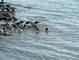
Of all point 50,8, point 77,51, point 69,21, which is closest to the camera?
point 77,51

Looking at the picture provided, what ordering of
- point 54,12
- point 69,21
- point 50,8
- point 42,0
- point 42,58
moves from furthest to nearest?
point 42,0 < point 50,8 < point 54,12 < point 69,21 < point 42,58

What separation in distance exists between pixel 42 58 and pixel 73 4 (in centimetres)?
1583

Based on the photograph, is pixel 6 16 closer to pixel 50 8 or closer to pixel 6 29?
pixel 6 29

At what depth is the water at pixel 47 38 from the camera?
15.8 m

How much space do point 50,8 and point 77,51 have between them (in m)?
12.4

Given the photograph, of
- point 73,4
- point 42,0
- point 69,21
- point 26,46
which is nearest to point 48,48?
point 26,46

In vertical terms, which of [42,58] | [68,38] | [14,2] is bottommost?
[42,58]

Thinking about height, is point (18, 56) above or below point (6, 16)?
below

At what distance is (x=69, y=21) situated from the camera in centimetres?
2322

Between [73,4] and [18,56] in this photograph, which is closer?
[18,56]

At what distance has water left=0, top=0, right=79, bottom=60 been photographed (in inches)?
621

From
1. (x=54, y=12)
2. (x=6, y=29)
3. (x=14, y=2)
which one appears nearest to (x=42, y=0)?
(x=14, y=2)

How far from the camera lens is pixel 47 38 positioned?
61.3 feet

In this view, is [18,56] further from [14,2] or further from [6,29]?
[14,2]
